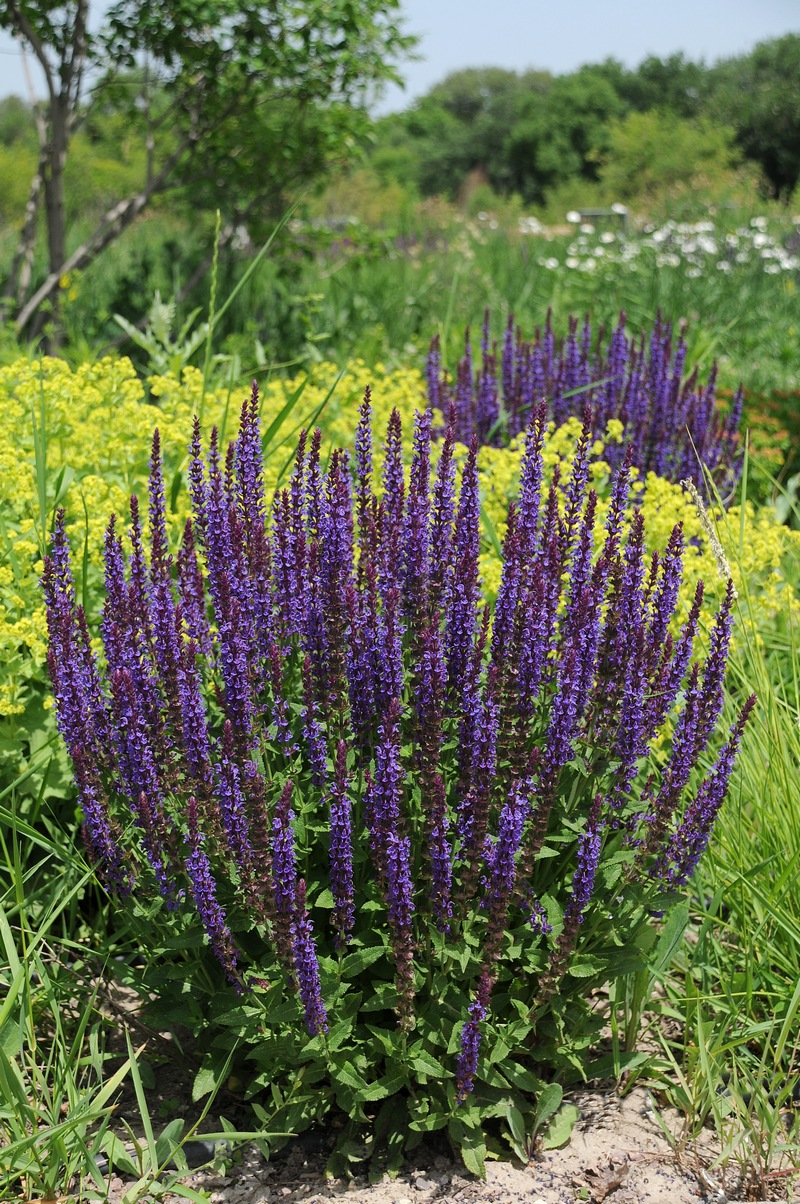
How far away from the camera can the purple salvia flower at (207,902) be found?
2.57m

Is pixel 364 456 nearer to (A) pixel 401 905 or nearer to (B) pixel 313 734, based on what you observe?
(B) pixel 313 734

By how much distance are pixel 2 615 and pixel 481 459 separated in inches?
103

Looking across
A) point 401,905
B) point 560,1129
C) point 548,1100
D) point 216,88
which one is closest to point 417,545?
Result: point 401,905

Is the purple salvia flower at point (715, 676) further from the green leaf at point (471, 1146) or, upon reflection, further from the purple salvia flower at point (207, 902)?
the purple salvia flower at point (207, 902)

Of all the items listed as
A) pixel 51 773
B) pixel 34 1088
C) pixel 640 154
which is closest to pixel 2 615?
pixel 51 773

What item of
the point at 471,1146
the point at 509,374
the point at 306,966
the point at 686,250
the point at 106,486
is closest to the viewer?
the point at 306,966

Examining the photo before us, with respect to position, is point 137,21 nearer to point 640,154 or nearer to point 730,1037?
point 730,1037

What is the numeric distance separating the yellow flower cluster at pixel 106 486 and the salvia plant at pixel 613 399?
45 centimetres

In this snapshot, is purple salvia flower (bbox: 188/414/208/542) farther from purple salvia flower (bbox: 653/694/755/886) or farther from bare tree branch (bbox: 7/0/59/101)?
bare tree branch (bbox: 7/0/59/101)

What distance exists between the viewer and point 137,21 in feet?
28.4

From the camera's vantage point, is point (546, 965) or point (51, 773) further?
point (51, 773)

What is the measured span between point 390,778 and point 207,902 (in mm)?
566

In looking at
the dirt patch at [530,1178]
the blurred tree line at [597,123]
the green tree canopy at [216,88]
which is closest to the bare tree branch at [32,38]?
the green tree canopy at [216,88]

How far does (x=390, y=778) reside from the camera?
246cm
